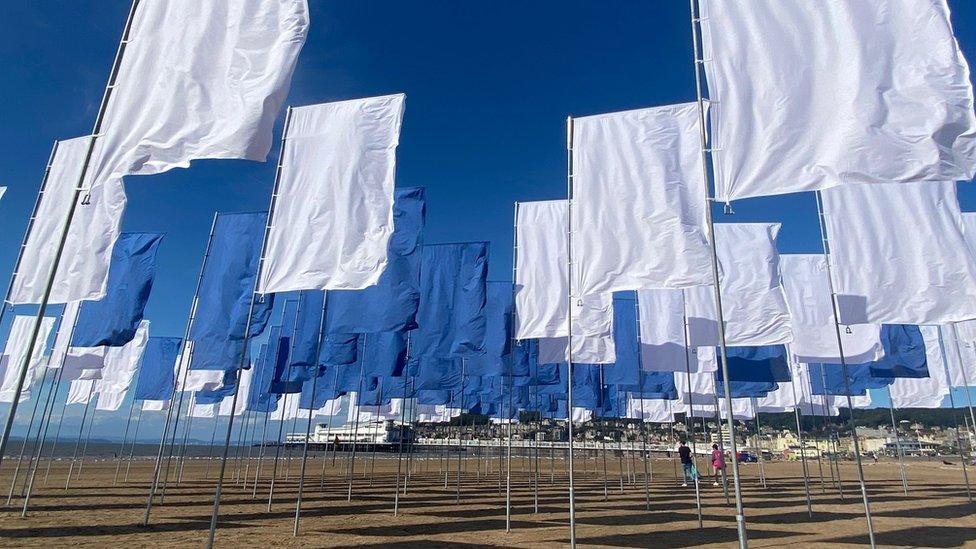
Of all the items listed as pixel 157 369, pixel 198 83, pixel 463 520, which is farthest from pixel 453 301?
pixel 157 369

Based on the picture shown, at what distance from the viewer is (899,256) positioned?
11.6 meters

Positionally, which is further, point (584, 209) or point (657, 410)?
point (657, 410)

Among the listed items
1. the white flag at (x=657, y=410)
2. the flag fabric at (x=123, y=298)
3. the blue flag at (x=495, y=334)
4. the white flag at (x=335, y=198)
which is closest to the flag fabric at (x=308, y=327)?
the flag fabric at (x=123, y=298)

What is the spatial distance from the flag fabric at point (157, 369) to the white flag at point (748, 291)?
919 inches

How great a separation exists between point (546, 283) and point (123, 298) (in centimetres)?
1113

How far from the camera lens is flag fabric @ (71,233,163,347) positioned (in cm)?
1585

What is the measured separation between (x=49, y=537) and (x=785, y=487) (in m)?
32.0

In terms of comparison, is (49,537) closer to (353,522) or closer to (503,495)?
(353,522)

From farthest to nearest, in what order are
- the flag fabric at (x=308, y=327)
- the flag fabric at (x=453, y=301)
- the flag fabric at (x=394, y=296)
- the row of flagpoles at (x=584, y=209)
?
1. the flag fabric at (x=308, y=327)
2. the flag fabric at (x=453, y=301)
3. the flag fabric at (x=394, y=296)
4. the row of flagpoles at (x=584, y=209)

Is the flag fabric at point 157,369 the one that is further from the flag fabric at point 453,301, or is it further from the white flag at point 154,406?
the flag fabric at point 453,301

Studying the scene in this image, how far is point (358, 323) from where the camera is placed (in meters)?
14.7

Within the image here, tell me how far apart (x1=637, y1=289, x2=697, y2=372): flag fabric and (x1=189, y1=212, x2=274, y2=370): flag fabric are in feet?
36.6

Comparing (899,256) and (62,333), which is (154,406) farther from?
(899,256)

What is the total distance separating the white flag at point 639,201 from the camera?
1096 centimetres
